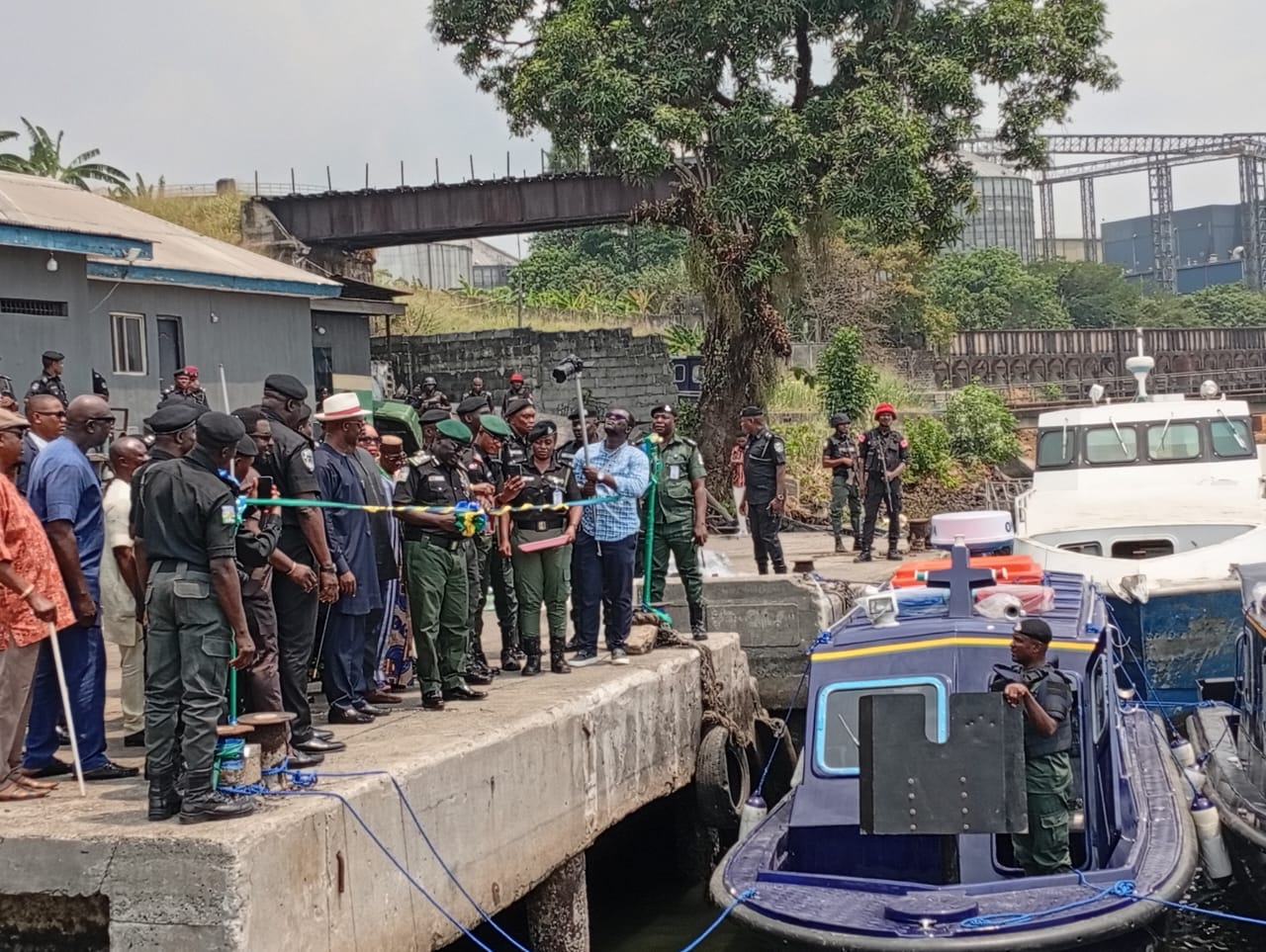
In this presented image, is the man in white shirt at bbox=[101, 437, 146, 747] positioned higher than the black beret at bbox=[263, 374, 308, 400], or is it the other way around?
the black beret at bbox=[263, 374, 308, 400]

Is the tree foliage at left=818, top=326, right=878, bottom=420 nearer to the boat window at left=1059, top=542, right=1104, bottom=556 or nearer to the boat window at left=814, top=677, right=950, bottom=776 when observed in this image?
the boat window at left=1059, top=542, right=1104, bottom=556

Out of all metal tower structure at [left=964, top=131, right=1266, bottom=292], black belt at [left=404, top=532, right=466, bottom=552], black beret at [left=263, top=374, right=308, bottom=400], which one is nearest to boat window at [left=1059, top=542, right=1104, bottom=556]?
black belt at [left=404, top=532, right=466, bottom=552]

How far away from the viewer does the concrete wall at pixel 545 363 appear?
101ft

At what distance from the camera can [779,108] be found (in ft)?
78.7

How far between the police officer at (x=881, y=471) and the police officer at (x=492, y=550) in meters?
7.86

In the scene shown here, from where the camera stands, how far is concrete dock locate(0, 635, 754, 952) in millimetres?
5645

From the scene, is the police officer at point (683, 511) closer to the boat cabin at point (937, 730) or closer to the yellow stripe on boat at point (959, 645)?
the boat cabin at point (937, 730)

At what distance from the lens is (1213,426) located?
16234 millimetres

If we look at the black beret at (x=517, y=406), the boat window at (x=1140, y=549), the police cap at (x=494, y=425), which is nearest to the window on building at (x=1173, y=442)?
the boat window at (x=1140, y=549)

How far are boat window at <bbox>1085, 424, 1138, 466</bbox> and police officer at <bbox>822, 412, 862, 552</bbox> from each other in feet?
9.42

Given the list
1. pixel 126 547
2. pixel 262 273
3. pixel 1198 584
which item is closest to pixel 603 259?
pixel 262 273

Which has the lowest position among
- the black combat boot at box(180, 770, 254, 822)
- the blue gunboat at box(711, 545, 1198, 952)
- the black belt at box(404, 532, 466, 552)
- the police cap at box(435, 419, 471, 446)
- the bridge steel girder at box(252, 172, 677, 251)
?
the blue gunboat at box(711, 545, 1198, 952)

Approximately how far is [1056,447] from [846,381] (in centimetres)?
1236

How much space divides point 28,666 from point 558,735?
2.90 m
